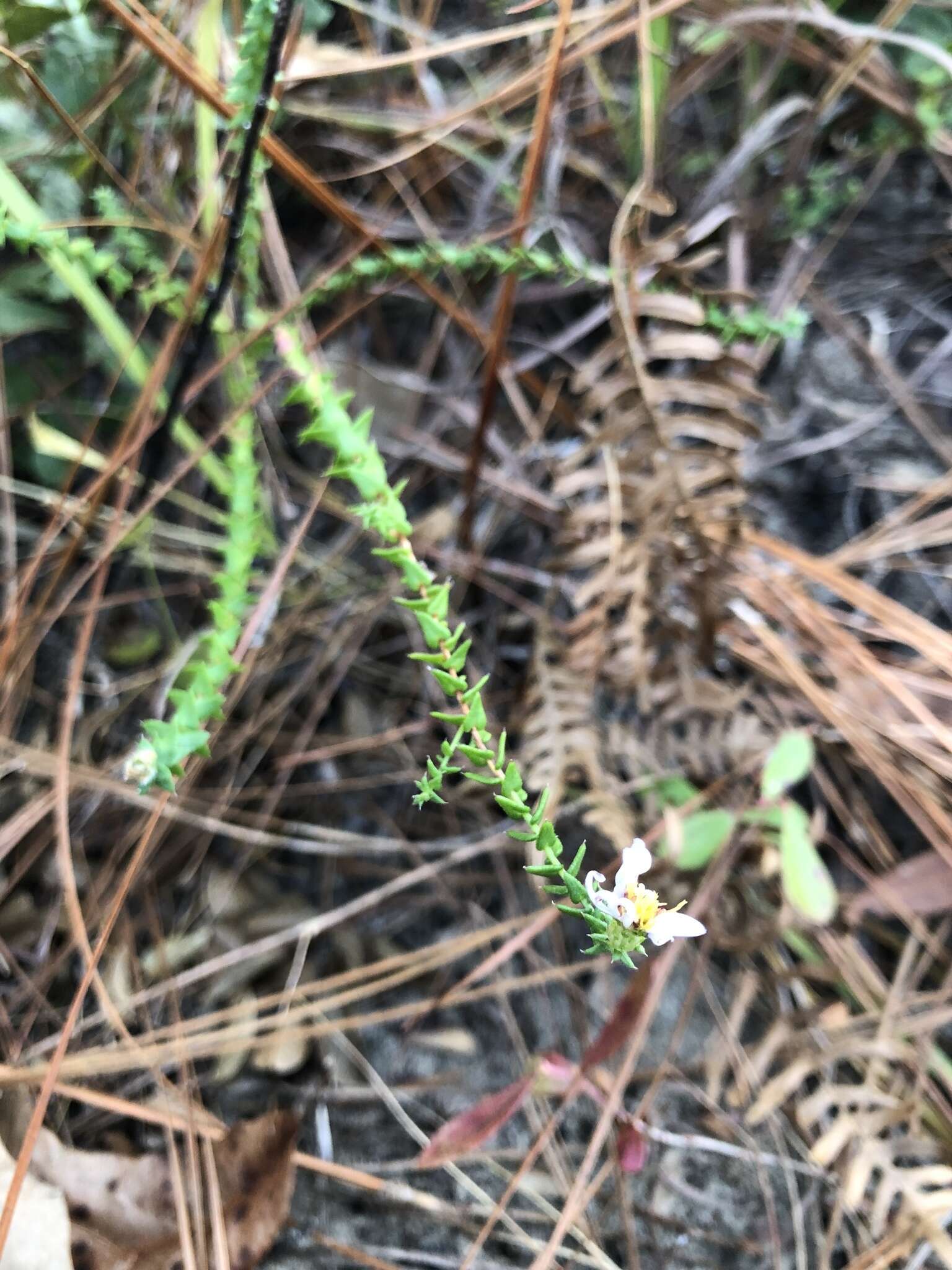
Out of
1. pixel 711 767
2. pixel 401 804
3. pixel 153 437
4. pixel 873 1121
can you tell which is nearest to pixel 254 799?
pixel 401 804

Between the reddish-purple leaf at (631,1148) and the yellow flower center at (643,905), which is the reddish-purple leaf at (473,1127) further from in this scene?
the yellow flower center at (643,905)

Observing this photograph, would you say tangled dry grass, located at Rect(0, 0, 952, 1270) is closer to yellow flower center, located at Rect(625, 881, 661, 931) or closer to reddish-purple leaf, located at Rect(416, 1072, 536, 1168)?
reddish-purple leaf, located at Rect(416, 1072, 536, 1168)

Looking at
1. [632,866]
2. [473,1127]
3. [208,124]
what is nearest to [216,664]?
[632,866]

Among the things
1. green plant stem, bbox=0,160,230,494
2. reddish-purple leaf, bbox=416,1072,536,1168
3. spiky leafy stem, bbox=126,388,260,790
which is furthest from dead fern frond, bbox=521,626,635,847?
green plant stem, bbox=0,160,230,494

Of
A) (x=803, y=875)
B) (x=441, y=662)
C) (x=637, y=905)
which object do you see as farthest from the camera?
(x=803, y=875)

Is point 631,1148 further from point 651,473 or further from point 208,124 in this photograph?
point 208,124

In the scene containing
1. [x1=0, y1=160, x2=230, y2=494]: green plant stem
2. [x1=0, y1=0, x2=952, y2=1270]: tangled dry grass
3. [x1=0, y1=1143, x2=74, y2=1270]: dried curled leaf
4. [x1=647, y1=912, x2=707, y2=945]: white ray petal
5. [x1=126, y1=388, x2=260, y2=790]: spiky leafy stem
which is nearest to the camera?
[x1=647, y1=912, x2=707, y2=945]: white ray petal
